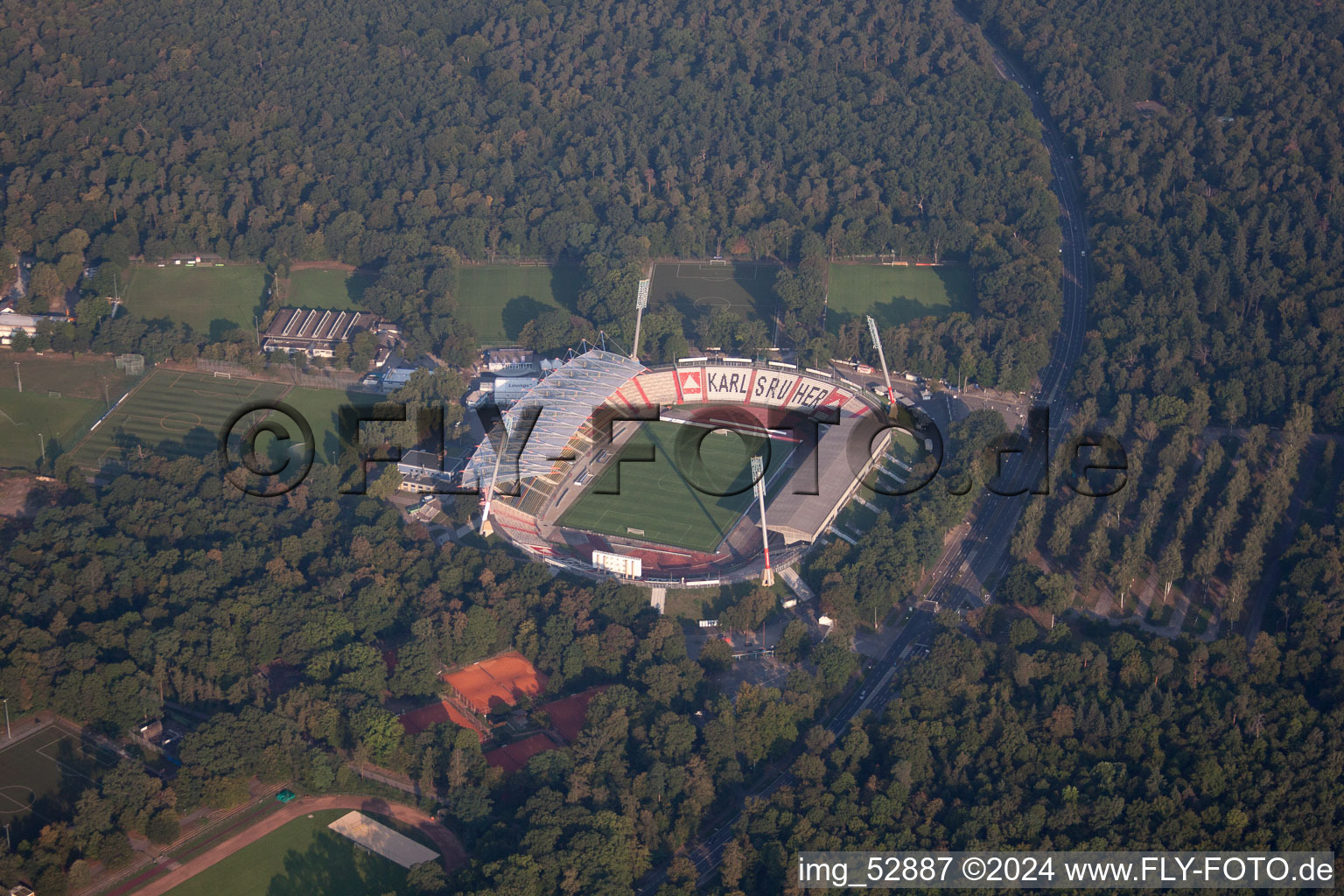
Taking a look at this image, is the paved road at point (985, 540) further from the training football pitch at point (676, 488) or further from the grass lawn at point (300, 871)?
the training football pitch at point (676, 488)

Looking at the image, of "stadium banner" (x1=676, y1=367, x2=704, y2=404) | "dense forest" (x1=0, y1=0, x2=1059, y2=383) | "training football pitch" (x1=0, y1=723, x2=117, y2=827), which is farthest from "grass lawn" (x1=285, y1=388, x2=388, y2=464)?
"training football pitch" (x1=0, y1=723, x2=117, y2=827)

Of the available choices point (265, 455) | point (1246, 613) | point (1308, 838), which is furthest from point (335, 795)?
point (1246, 613)

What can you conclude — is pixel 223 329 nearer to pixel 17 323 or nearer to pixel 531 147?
pixel 17 323

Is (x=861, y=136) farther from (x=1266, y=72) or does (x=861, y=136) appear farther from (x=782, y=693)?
(x=782, y=693)

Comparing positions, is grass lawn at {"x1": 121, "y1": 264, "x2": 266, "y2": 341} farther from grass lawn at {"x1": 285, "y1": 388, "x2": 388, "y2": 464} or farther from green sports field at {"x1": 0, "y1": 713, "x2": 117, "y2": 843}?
green sports field at {"x1": 0, "y1": 713, "x2": 117, "y2": 843}

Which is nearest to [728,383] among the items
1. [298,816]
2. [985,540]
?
[985,540]
